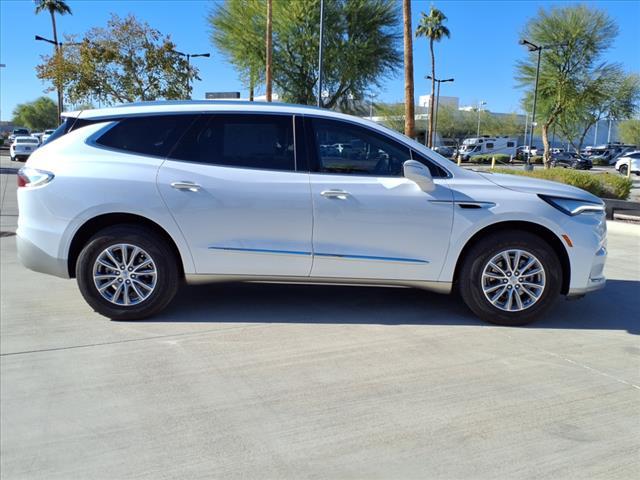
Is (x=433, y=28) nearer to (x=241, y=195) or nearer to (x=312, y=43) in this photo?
(x=312, y=43)

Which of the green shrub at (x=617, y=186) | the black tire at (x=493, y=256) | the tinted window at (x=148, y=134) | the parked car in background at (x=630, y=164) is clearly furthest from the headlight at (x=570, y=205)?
the parked car in background at (x=630, y=164)

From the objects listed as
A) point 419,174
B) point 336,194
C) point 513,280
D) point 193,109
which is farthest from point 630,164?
point 193,109

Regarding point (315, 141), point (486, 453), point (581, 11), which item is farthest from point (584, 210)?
point (581, 11)

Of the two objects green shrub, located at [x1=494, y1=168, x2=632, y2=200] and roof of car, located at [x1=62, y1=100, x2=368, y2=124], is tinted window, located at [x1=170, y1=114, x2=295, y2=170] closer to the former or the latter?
roof of car, located at [x1=62, y1=100, x2=368, y2=124]

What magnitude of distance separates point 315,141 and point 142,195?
149cm

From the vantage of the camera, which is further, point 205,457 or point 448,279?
point 448,279

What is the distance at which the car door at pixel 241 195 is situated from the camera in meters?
4.62

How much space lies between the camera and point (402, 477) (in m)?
2.73

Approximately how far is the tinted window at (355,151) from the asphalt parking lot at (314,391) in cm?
132

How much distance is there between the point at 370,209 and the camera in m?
4.65

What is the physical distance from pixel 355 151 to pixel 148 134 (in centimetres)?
176

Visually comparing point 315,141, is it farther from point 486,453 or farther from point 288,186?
point 486,453

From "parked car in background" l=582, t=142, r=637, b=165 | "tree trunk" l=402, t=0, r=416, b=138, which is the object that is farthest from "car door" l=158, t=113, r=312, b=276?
"parked car in background" l=582, t=142, r=637, b=165

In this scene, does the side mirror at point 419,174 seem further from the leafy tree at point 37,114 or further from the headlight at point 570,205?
the leafy tree at point 37,114
